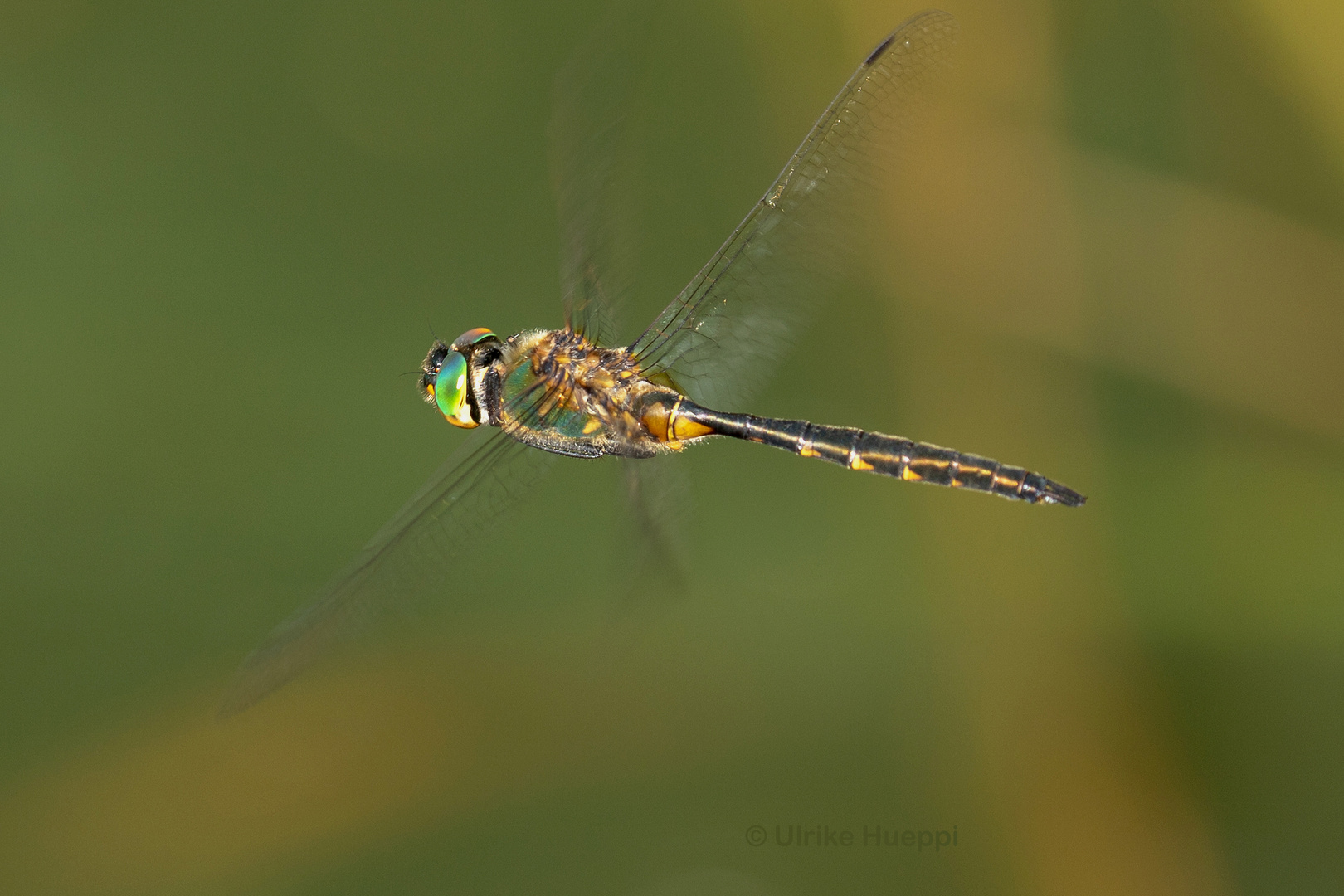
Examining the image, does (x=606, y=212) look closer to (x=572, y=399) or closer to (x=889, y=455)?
(x=572, y=399)

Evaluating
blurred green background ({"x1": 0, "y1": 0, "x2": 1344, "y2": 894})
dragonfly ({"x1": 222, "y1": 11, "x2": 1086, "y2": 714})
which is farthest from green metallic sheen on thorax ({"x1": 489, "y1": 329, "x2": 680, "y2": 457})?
blurred green background ({"x1": 0, "y1": 0, "x2": 1344, "y2": 894})

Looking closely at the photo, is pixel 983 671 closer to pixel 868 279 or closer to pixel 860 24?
pixel 868 279

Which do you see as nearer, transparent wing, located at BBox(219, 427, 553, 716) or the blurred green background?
transparent wing, located at BBox(219, 427, 553, 716)

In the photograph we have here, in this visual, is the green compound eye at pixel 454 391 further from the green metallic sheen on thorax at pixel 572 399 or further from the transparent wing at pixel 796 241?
the transparent wing at pixel 796 241

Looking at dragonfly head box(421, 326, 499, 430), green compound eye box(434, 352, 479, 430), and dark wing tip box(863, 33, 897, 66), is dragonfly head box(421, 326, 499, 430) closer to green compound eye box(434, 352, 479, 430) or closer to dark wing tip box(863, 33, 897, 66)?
green compound eye box(434, 352, 479, 430)

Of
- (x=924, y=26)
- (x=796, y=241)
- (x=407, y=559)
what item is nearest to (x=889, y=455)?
(x=796, y=241)

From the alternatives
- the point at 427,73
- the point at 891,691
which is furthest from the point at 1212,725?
the point at 427,73
